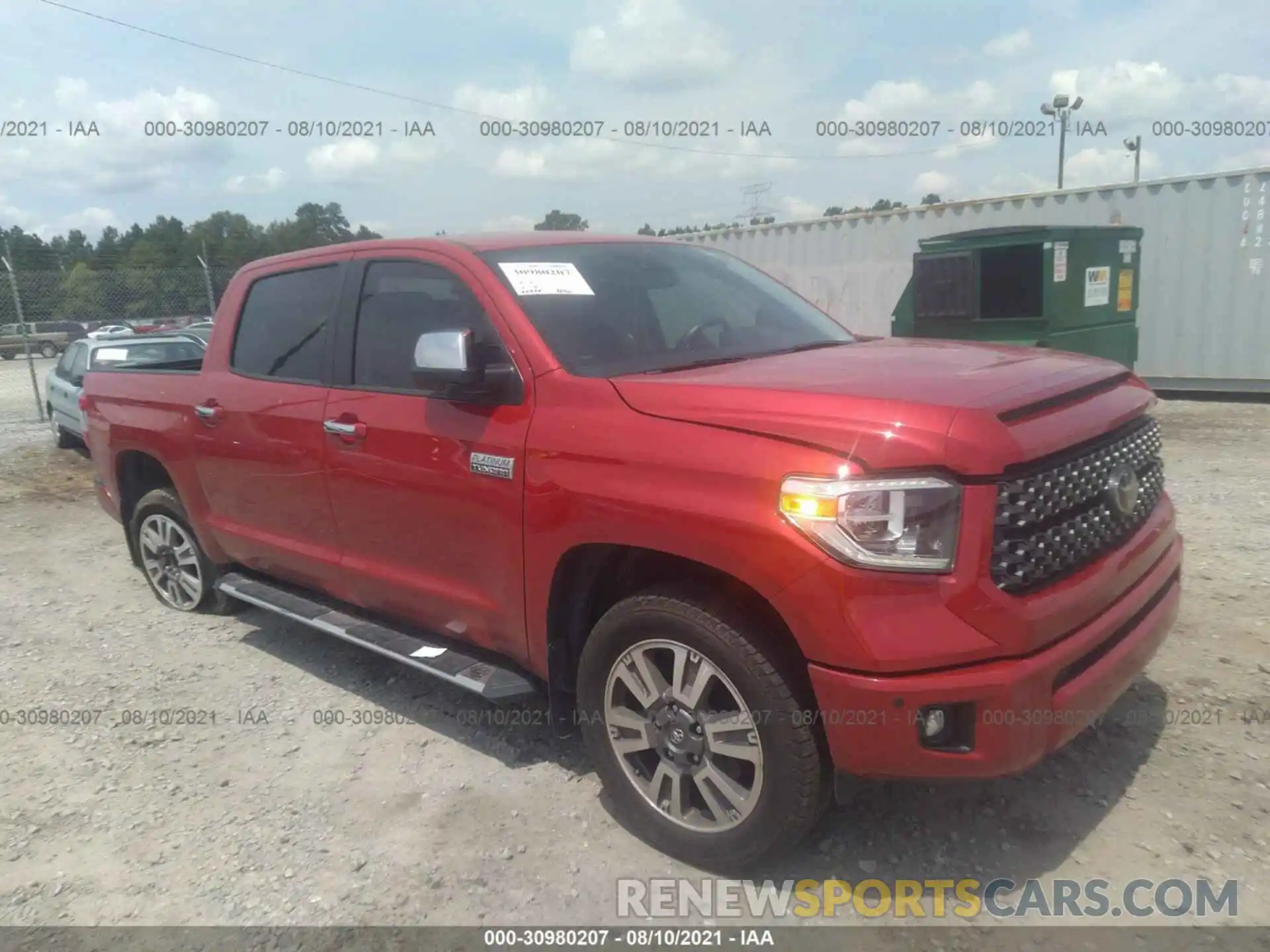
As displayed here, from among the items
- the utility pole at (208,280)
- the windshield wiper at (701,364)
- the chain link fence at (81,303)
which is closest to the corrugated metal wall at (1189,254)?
the windshield wiper at (701,364)

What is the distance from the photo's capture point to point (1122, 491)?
9.06 feet

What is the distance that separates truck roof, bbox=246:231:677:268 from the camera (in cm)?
362

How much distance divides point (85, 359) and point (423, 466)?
1040cm

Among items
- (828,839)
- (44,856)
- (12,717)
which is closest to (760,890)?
(828,839)

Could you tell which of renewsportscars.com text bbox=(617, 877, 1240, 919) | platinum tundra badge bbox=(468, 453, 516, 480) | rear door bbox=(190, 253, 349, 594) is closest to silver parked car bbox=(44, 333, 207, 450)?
rear door bbox=(190, 253, 349, 594)

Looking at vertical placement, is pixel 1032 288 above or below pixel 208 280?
below

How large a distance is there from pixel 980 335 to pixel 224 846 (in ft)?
30.8

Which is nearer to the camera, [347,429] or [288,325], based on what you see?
[347,429]

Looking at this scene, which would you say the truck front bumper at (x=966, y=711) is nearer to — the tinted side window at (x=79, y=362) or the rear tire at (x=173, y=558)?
the rear tire at (x=173, y=558)

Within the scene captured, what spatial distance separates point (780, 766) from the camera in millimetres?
2566

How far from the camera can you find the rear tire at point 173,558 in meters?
5.21

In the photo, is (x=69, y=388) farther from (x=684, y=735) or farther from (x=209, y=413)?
(x=684, y=735)

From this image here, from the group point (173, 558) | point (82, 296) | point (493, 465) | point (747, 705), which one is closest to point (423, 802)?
point (493, 465)

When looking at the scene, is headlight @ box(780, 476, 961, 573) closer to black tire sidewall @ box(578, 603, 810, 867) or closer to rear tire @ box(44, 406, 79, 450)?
black tire sidewall @ box(578, 603, 810, 867)
